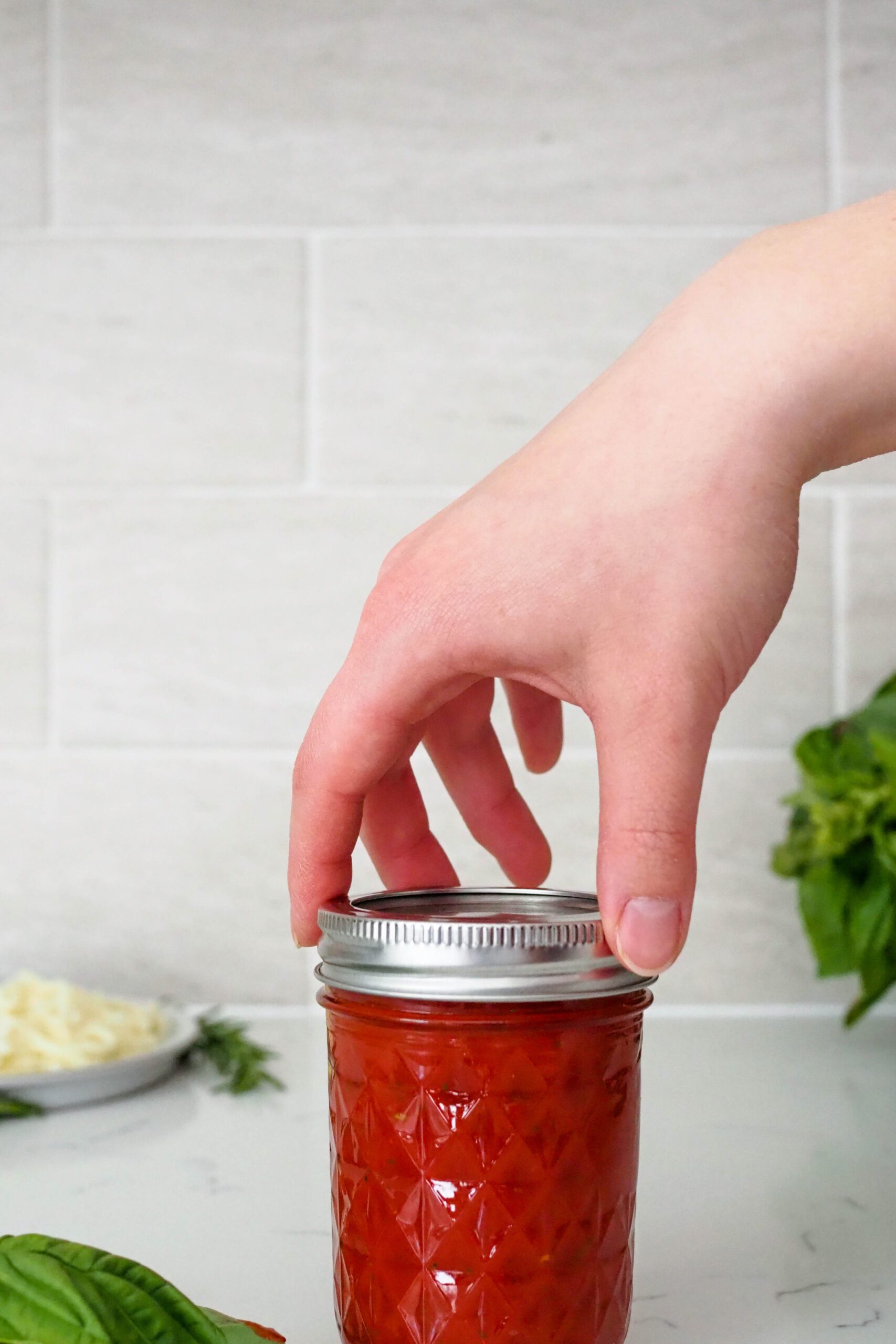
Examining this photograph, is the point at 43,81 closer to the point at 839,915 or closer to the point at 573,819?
the point at 573,819

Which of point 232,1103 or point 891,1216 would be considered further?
point 232,1103

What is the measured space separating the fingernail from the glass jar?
33 mm

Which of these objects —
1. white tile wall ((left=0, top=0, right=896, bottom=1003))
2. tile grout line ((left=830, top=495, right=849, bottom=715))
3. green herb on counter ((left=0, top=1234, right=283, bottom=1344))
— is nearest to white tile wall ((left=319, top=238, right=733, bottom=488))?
white tile wall ((left=0, top=0, right=896, bottom=1003))

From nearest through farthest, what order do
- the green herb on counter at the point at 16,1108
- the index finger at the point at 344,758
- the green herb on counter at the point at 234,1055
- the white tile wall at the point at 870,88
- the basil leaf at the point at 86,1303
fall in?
1. the basil leaf at the point at 86,1303
2. the index finger at the point at 344,758
3. the green herb on counter at the point at 16,1108
4. the green herb on counter at the point at 234,1055
5. the white tile wall at the point at 870,88

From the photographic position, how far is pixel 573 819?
3.97 feet

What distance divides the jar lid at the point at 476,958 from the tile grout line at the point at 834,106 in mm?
972

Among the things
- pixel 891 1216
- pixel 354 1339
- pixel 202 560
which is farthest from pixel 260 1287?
pixel 202 560

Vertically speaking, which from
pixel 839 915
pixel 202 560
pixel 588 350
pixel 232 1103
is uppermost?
pixel 588 350

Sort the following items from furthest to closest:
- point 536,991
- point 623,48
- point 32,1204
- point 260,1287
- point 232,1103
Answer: point 623,48 < point 232,1103 < point 32,1204 < point 260,1287 < point 536,991

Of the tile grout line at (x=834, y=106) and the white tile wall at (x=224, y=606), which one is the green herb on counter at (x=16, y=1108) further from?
the tile grout line at (x=834, y=106)

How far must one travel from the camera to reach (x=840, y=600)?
121cm

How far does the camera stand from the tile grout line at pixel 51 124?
1.20 m

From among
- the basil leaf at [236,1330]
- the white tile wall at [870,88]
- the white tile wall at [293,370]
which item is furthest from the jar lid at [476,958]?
the white tile wall at [870,88]

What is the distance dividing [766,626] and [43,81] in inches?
43.3
